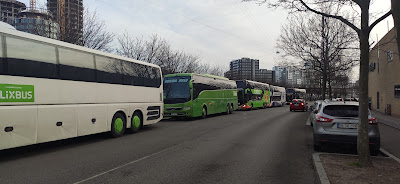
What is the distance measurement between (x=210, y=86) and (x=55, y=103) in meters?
13.7

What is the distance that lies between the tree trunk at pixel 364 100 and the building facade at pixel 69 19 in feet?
58.6

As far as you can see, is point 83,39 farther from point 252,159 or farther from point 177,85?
point 252,159

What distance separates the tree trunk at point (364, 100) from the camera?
5691mm

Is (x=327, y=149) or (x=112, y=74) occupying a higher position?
(x=112, y=74)

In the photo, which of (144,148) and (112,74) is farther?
(112,74)

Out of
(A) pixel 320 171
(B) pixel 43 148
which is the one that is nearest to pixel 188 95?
(B) pixel 43 148

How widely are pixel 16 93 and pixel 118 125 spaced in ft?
14.2

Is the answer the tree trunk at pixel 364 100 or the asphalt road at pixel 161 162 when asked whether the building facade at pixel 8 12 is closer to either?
the asphalt road at pixel 161 162

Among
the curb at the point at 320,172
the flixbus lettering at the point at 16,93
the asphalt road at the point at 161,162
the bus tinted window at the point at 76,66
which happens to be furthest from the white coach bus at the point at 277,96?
the flixbus lettering at the point at 16,93

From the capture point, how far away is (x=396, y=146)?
8.70 meters

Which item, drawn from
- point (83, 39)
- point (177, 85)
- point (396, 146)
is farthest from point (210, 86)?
point (396, 146)

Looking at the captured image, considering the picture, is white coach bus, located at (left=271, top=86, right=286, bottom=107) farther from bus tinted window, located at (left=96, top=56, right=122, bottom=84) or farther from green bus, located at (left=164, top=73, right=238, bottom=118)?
bus tinted window, located at (left=96, top=56, right=122, bottom=84)

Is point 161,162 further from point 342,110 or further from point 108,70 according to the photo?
point 342,110

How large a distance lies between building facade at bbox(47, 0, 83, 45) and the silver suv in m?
17.0
